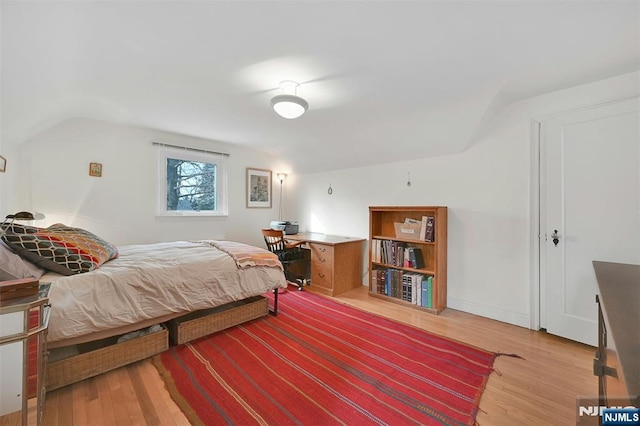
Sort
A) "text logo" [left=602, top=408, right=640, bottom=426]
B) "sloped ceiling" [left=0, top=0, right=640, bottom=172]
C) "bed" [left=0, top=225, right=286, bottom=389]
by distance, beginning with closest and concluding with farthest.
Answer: "text logo" [left=602, top=408, right=640, bottom=426]
"sloped ceiling" [left=0, top=0, right=640, bottom=172]
"bed" [left=0, top=225, right=286, bottom=389]

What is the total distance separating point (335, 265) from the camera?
3332 mm

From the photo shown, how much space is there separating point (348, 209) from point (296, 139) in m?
1.29

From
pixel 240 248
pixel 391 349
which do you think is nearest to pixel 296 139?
pixel 240 248

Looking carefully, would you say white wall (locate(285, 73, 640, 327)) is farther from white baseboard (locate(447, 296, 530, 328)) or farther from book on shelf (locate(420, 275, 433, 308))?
book on shelf (locate(420, 275, 433, 308))

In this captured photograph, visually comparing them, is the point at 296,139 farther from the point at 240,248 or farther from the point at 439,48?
the point at 439,48

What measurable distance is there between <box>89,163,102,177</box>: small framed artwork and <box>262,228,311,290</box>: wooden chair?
2003mm

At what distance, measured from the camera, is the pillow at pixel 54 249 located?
156cm

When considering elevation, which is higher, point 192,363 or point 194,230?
point 194,230

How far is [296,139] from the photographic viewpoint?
3615 millimetres

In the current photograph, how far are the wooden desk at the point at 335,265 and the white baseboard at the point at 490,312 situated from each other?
1230 millimetres

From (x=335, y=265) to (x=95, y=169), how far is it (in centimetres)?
306

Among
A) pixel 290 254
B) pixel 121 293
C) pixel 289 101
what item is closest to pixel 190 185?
pixel 290 254

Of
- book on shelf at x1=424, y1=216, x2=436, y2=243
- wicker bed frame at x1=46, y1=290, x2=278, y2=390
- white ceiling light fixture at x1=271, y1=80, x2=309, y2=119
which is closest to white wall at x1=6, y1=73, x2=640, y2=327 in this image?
book on shelf at x1=424, y1=216, x2=436, y2=243

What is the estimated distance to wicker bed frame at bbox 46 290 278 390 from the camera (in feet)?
5.10
